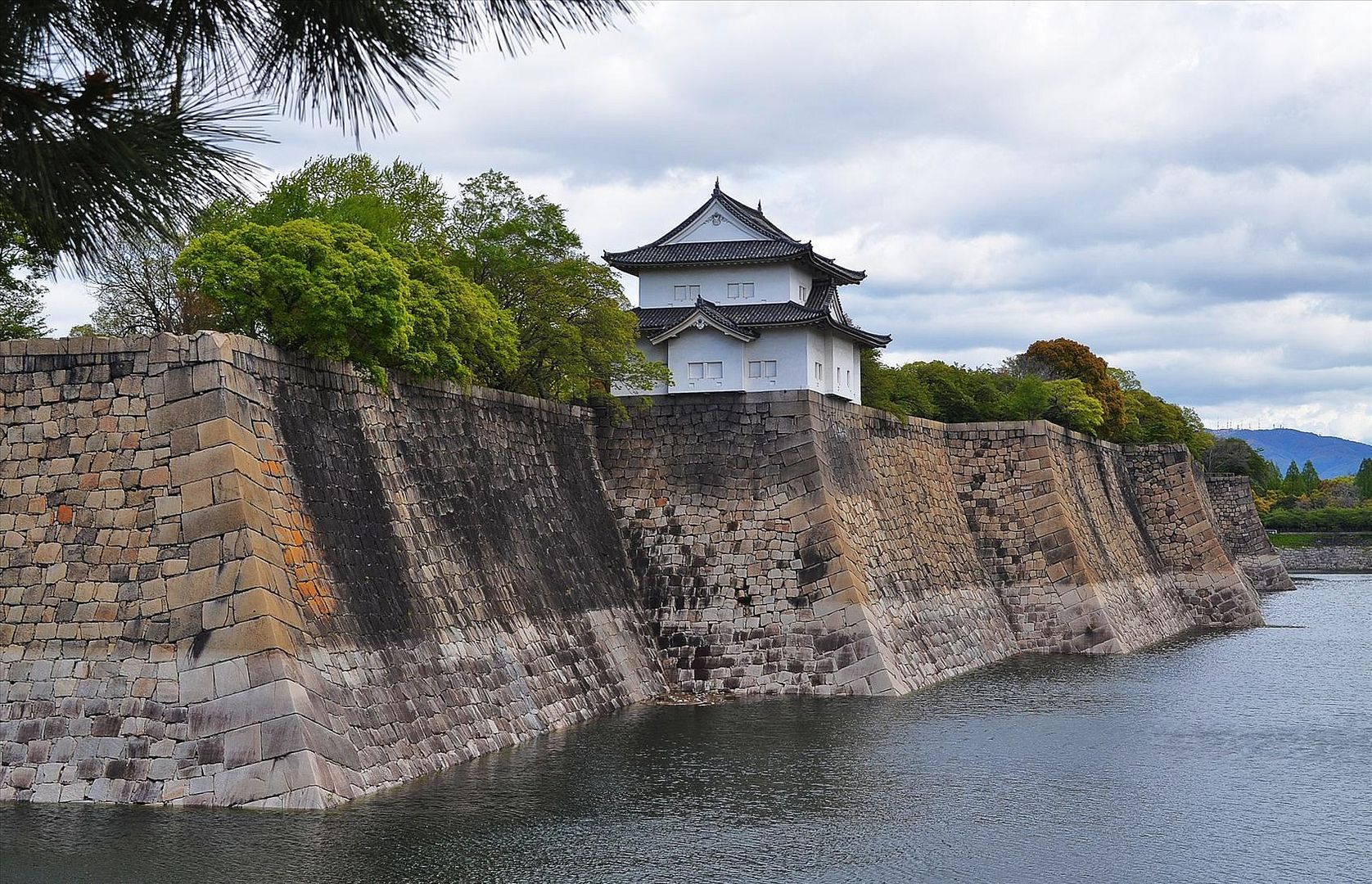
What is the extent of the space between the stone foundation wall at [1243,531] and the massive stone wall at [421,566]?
2927 cm

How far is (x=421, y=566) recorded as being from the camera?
17.2 metres

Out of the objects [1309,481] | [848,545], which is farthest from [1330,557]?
[848,545]

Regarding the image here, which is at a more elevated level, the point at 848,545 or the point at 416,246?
the point at 416,246

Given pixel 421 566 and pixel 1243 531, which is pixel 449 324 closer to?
pixel 421 566

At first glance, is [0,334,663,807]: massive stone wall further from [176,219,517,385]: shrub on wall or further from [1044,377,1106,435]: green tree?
[1044,377,1106,435]: green tree

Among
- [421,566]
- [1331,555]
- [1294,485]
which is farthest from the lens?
[1294,485]

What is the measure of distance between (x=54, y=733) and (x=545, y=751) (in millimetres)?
6034

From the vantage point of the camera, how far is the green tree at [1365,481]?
360 feet

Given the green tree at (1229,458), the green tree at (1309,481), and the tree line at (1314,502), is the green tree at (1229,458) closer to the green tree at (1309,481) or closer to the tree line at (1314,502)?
the tree line at (1314,502)

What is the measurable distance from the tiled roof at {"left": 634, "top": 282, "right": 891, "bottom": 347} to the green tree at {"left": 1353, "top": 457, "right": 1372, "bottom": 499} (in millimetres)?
91308

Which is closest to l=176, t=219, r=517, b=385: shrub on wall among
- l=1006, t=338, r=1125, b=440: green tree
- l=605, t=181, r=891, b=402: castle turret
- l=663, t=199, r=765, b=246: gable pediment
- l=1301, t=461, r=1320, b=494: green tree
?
l=605, t=181, r=891, b=402: castle turret

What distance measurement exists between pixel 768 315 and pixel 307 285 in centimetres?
1541

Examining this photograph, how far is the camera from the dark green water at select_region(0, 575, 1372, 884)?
11891 mm

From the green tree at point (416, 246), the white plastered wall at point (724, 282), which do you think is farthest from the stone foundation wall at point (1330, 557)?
the green tree at point (416, 246)
